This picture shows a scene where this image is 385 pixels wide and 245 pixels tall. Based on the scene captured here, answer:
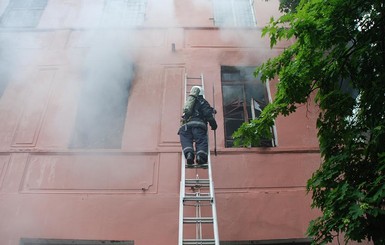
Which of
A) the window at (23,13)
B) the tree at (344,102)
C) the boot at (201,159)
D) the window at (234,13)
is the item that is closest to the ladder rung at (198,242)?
the tree at (344,102)

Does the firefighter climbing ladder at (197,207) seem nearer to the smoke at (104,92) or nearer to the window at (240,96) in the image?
the window at (240,96)

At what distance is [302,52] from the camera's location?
170 inches

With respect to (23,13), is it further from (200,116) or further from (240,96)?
(200,116)

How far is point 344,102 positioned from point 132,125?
3899mm

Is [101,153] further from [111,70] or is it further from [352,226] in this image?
[352,226]

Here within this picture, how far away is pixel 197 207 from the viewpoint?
4527 mm

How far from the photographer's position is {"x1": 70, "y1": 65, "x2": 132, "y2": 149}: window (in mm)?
6832

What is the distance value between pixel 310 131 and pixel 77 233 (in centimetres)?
443

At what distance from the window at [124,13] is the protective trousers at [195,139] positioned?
15.4 feet

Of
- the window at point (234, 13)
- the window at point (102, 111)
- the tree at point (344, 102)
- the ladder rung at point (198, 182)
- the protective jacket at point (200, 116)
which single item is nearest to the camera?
the tree at point (344, 102)

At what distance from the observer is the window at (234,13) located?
8.87 m

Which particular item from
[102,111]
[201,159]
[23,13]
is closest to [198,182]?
[201,159]

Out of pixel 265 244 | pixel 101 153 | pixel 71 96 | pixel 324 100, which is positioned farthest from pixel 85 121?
pixel 324 100

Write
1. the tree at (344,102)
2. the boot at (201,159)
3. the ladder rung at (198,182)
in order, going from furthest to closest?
the boot at (201,159)
the ladder rung at (198,182)
the tree at (344,102)
